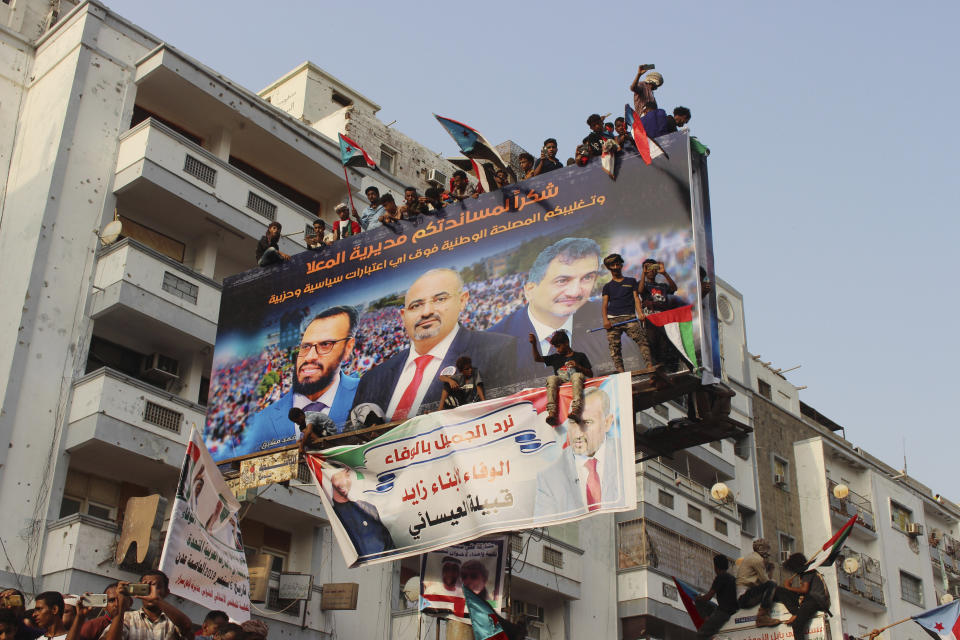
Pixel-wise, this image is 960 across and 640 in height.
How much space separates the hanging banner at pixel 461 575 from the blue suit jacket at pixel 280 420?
259cm

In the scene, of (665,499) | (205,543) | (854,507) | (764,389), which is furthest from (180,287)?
(854,507)

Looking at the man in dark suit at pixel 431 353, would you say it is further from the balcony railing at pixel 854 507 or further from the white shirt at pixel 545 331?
the balcony railing at pixel 854 507

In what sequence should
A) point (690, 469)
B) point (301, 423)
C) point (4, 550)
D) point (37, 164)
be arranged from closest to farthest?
point (301, 423) < point (4, 550) < point (37, 164) < point (690, 469)

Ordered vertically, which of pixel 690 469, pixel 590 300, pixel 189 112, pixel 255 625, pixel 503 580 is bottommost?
pixel 255 625

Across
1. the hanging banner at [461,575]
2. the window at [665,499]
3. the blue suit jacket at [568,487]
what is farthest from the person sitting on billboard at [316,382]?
the window at [665,499]

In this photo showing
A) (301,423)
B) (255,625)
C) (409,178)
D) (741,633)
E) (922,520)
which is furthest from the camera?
(922,520)

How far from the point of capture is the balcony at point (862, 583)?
37.7 meters

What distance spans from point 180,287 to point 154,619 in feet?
46.4

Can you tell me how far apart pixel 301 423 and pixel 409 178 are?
17.8 m

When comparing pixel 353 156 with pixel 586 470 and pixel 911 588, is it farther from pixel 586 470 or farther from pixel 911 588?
pixel 911 588

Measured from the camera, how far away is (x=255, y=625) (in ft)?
31.0

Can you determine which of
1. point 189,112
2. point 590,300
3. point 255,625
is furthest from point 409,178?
point 255,625

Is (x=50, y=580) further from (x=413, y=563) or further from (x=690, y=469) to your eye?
(x=690, y=469)

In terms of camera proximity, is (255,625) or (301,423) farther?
(301,423)
